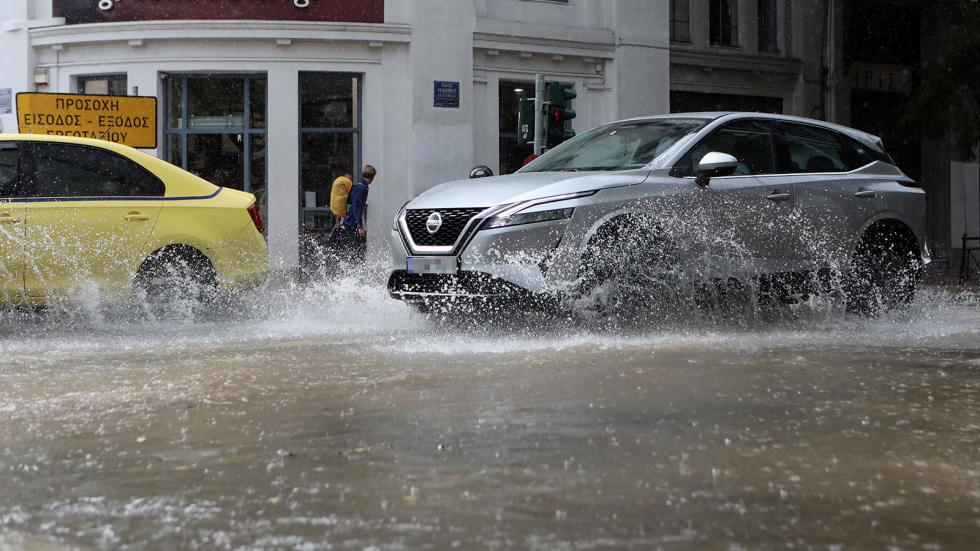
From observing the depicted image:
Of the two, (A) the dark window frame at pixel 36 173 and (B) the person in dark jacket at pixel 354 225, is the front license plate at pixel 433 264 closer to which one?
(A) the dark window frame at pixel 36 173

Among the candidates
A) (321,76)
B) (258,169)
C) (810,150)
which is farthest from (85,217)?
(321,76)

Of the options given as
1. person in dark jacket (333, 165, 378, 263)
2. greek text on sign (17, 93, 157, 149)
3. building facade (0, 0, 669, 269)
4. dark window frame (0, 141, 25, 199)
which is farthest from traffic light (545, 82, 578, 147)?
dark window frame (0, 141, 25, 199)

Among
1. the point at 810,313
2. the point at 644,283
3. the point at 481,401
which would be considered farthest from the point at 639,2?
the point at 481,401

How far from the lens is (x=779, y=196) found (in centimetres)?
956

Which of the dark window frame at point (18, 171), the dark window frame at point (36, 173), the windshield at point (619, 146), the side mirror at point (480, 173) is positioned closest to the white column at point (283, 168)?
the dark window frame at point (36, 173)

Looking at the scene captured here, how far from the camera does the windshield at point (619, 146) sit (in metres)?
9.34

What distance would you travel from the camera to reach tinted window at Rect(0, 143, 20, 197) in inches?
407

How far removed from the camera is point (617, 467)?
4.35m

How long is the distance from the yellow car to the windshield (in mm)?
2796

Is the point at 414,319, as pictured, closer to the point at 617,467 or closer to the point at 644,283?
the point at 644,283

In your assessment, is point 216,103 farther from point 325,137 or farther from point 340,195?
point 340,195

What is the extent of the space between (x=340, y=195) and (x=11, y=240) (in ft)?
32.6

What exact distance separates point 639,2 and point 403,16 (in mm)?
5092

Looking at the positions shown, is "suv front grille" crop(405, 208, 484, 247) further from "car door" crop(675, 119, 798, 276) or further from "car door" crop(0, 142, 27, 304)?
"car door" crop(0, 142, 27, 304)
